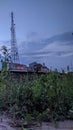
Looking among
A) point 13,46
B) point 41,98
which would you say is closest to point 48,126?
point 41,98

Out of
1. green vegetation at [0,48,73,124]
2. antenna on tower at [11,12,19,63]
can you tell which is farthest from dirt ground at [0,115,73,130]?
antenna on tower at [11,12,19,63]

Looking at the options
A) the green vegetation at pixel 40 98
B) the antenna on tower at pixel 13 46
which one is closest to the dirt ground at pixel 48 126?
the green vegetation at pixel 40 98

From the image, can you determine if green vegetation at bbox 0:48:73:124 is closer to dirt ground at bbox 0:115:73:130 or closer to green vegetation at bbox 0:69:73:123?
green vegetation at bbox 0:69:73:123

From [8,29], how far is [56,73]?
48.4 inches

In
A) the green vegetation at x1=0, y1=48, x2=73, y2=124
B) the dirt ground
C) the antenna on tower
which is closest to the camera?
the dirt ground

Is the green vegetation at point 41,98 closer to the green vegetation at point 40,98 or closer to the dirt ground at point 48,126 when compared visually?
the green vegetation at point 40,98

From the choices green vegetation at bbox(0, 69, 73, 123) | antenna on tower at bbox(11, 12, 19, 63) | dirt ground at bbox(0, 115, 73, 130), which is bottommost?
dirt ground at bbox(0, 115, 73, 130)

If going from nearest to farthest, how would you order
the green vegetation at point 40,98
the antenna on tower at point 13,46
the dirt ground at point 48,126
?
the dirt ground at point 48,126, the green vegetation at point 40,98, the antenna on tower at point 13,46

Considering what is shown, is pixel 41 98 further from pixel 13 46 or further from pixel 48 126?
pixel 13 46

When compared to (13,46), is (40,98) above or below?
below

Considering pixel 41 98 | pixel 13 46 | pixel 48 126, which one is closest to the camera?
pixel 48 126

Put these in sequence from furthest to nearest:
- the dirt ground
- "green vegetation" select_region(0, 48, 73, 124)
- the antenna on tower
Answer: the antenna on tower → "green vegetation" select_region(0, 48, 73, 124) → the dirt ground

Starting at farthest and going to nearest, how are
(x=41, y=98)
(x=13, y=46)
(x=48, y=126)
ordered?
(x=13, y=46) < (x=41, y=98) < (x=48, y=126)

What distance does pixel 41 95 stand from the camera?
331 cm
